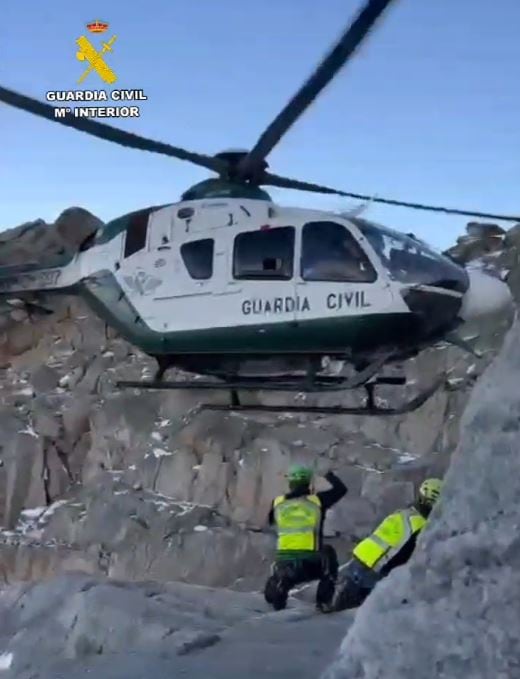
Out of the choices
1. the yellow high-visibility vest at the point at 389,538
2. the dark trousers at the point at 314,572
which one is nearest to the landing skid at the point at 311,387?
the yellow high-visibility vest at the point at 389,538

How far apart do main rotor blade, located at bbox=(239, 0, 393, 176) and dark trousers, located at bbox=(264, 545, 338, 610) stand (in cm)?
349

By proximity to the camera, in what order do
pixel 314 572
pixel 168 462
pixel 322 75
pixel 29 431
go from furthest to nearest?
pixel 29 431
pixel 168 462
pixel 314 572
pixel 322 75

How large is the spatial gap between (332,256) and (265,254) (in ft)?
1.99

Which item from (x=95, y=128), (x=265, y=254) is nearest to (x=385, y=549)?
(x=265, y=254)

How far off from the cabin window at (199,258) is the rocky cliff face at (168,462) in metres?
14.7

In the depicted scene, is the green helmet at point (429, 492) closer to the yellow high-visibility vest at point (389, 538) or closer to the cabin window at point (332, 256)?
the yellow high-visibility vest at point (389, 538)

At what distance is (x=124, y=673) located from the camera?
6.33 metres

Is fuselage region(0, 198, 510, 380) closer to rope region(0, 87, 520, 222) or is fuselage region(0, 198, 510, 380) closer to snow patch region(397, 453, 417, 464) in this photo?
rope region(0, 87, 520, 222)

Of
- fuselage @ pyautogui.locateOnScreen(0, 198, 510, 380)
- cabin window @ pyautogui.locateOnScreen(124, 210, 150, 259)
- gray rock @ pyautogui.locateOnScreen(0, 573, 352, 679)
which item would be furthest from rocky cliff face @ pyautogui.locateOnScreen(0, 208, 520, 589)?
cabin window @ pyautogui.locateOnScreen(124, 210, 150, 259)

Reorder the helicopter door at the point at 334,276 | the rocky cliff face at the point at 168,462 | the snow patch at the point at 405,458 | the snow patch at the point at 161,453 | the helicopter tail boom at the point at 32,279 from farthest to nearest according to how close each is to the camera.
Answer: the snow patch at the point at 161,453
the snow patch at the point at 405,458
the rocky cliff face at the point at 168,462
the helicopter tail boom at the point at 32,279
the helicopter door at the point at 334,276

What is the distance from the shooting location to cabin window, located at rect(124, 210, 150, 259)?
8.22 meters

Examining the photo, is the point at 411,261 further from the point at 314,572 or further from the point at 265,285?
the point at 314,572

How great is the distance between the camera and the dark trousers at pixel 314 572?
293 inches

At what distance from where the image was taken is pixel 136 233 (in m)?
8.27
